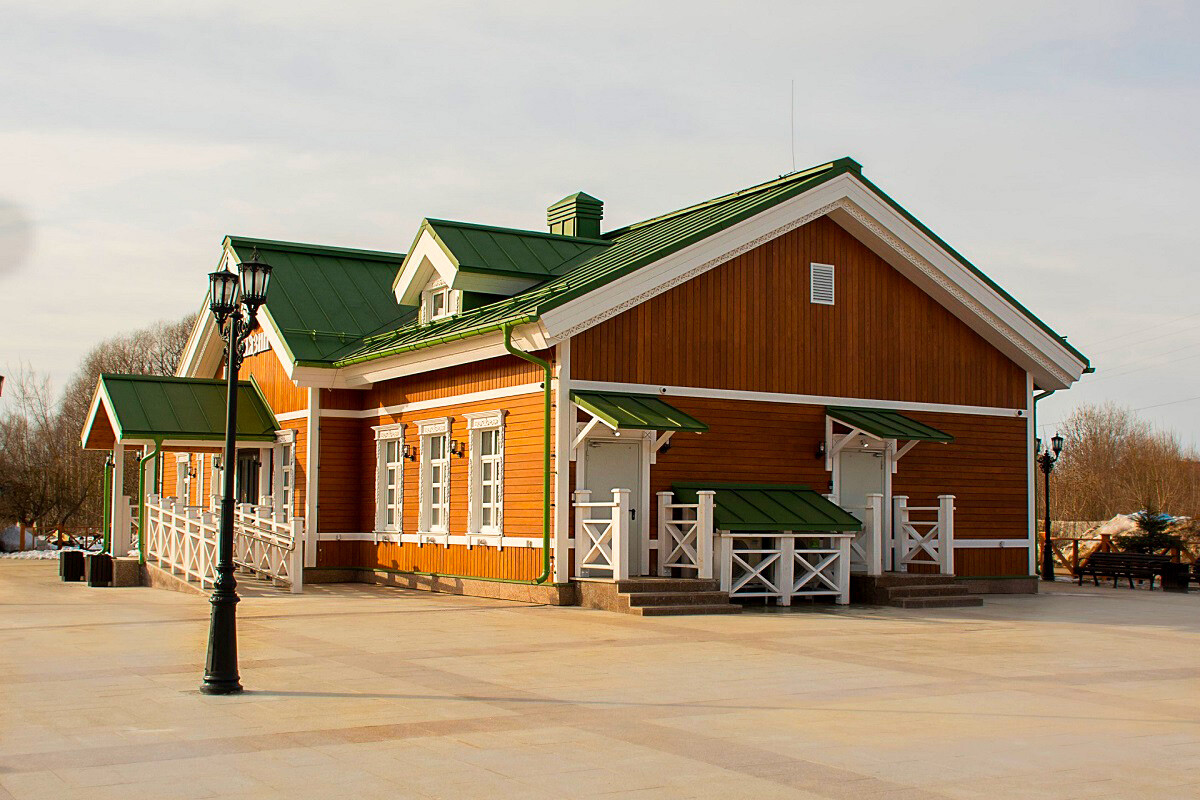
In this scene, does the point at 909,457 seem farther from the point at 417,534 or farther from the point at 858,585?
the point at 417,534

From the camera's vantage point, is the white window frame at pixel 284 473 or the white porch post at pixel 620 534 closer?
the white porch post at pixel 620 534

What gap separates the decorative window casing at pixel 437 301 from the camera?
23688mm

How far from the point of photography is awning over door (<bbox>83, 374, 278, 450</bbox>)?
24.6 meters

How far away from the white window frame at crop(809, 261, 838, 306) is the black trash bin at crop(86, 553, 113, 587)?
44.8ft

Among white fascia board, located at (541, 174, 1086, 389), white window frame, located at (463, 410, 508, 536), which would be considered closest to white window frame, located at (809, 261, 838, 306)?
white fascia board, located at (541, 174, 1086, 389)

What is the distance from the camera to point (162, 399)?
25625 mm

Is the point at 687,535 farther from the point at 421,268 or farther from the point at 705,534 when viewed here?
the point at 421,268

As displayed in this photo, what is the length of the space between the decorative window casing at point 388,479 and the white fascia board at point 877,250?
6133 mm

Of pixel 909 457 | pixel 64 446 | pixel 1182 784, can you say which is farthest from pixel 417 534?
pixel 64 446

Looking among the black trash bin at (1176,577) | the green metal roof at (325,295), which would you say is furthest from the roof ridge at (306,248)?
the black trash bin at (1176,577)

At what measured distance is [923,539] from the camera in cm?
2162

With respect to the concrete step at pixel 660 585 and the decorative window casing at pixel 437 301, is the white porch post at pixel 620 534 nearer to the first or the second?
the concrete step at pixel 660 585

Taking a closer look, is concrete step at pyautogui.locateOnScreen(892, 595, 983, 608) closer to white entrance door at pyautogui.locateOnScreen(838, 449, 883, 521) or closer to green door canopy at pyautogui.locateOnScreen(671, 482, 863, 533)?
green door canopy at pyautogui.locateOnScreen(671, 482, 863, 533)

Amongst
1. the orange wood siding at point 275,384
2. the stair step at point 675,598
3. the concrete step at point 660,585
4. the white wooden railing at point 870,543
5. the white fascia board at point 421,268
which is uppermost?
the white fascia board at point 421,268
